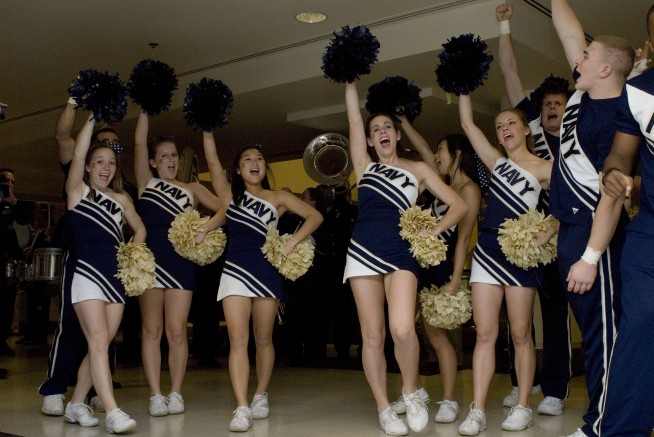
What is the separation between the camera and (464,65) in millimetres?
4234

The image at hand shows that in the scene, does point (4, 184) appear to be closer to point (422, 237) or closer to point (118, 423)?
point (118, 423)

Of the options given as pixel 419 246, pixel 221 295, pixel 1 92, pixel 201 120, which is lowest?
pixel 221 295

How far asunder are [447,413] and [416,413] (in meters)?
0.50

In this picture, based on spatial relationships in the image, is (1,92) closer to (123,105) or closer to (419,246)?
(123,105)

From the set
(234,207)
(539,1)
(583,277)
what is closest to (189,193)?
(234,207)

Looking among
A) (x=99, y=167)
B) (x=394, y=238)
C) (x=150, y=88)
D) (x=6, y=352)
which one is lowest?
(x=6, y=352)

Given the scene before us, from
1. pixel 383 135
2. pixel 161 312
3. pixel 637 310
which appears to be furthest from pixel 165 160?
pixel 637 310

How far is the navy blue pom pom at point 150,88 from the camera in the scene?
4.68m

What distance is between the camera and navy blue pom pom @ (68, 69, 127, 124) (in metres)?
4.27

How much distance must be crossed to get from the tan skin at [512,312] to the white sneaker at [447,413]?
0.33 metres

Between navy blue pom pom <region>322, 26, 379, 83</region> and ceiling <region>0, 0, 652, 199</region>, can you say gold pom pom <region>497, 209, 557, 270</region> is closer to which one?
navy blue pom pom <region>322, 26, 379, 83</region>

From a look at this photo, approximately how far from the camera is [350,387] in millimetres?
5809

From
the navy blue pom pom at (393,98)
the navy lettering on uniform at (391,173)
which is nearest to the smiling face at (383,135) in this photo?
the navy lettering on uniform at (391,173)

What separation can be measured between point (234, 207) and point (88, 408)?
Result: 1.41 m
